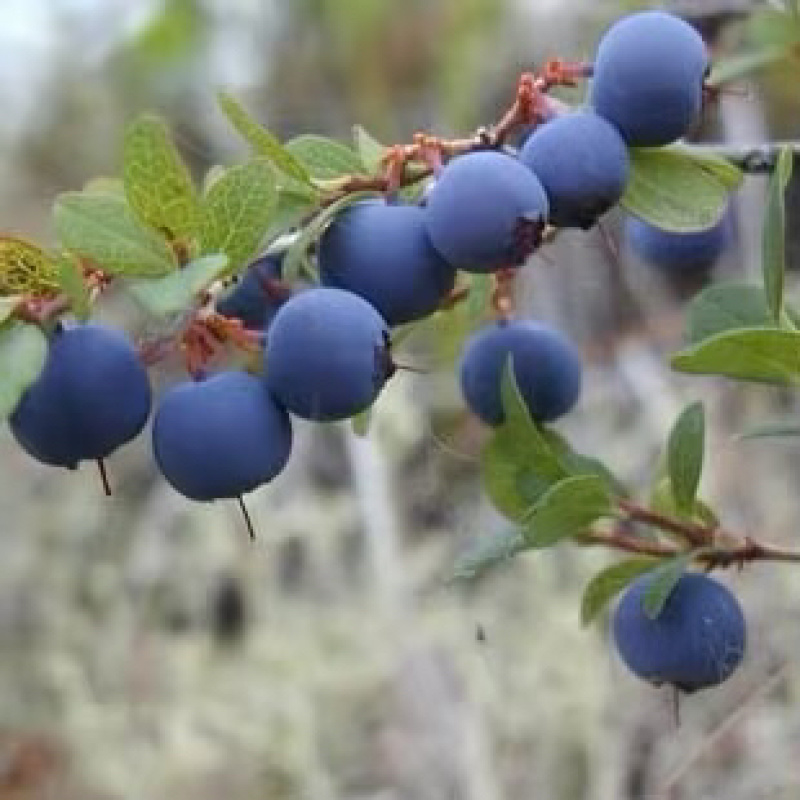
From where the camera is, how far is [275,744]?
236 cm

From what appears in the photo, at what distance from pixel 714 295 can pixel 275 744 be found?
1648mm

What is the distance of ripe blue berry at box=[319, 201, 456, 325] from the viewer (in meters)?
0.62

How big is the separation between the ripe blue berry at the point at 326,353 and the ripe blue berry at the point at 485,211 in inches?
1.4

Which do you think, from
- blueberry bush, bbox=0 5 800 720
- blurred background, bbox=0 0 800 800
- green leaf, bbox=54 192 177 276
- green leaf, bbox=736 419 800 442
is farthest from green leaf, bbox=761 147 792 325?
blurred background, bbox=0 0 800 800

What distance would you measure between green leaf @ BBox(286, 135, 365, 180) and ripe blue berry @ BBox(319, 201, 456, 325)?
0.08 ft

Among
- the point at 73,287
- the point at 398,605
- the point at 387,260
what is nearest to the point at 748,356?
the point at 387,260

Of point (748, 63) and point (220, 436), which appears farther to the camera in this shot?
point (748, 63)

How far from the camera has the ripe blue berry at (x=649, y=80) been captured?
645 mm

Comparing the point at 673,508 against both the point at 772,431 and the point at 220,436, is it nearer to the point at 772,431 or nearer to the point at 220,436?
the point at 772,431

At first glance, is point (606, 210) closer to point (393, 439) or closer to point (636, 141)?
point (636, 141)

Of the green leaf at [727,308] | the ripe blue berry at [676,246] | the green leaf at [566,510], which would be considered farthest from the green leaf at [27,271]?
the ripe blue berry at [676,246]

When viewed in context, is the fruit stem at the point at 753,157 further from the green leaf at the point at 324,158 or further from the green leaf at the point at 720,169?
the green leaf at the point at 324,158

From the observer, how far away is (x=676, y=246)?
989 millimetres

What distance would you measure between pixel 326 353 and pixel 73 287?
0.26ft
